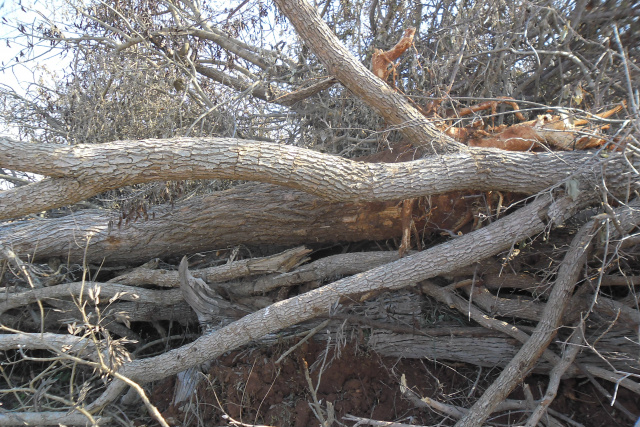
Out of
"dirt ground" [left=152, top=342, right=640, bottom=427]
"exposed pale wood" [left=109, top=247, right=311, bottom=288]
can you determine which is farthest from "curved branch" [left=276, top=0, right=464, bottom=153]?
"dirt ground" [left=152, top=342, right=640, bottom=427]

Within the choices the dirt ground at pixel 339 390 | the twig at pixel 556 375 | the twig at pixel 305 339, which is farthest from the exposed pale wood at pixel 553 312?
the twig at pixel 305 339

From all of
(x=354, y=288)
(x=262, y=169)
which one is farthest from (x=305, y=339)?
(x=262, y=169)

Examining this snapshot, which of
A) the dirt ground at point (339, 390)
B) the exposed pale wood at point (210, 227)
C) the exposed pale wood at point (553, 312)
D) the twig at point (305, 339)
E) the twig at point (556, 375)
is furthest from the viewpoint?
the exposed pale wood at point (210, 227)

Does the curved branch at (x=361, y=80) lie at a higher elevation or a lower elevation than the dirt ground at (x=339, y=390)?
higher

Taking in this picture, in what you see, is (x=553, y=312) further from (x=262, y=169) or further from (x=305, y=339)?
(x=262, y=169)

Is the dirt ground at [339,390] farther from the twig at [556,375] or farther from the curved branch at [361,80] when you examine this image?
the curved branch at [361,80]

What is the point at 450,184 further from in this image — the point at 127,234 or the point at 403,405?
the point at 127,234

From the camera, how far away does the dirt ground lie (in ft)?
10.7

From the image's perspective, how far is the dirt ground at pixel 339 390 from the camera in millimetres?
3270

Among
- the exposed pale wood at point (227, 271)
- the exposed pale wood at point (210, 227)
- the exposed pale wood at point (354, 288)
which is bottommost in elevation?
the exposed pale wood at point (354, 288)

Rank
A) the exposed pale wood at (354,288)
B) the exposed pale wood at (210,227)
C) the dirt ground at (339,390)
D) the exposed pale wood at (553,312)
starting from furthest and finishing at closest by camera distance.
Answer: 1. the exposed pale wood at (210,227)
2. the dirt ground at (339,390)
3. the exposed pale wood at (354,288)
4. the exposed pale wood at (553,312)

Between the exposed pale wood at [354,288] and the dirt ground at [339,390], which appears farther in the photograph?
the dirt ground at [339,390]

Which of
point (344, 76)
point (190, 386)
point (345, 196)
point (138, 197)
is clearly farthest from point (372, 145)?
point (190, 386)

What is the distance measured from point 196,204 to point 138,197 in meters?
0.44
